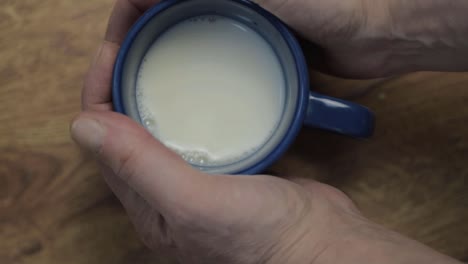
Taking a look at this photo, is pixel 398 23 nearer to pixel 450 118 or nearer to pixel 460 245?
pixel 450 118

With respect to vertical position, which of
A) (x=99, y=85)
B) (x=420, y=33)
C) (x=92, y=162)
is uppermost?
(x=420, y=33)

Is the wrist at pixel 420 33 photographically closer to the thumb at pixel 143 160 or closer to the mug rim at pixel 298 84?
the mug rim at pixel 298 84

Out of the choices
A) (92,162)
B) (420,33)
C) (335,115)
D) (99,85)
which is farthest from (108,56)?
(420,33)

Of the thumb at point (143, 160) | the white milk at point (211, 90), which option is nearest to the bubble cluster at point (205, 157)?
the white milk at point (211, 90)

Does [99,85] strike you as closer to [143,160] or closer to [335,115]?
[143,160]

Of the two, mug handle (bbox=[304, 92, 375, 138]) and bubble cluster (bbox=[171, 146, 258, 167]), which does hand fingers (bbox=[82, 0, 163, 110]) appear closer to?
bubble cluster (bbox=[171, 146, 258, 167])

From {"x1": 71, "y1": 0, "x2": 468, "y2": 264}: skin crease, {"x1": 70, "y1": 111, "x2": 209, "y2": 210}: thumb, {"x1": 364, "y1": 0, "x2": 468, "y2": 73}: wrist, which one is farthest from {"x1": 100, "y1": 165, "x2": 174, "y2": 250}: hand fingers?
{"x1": 364, "y1": 0, "x2": 468, "y2": 73}: wrist
